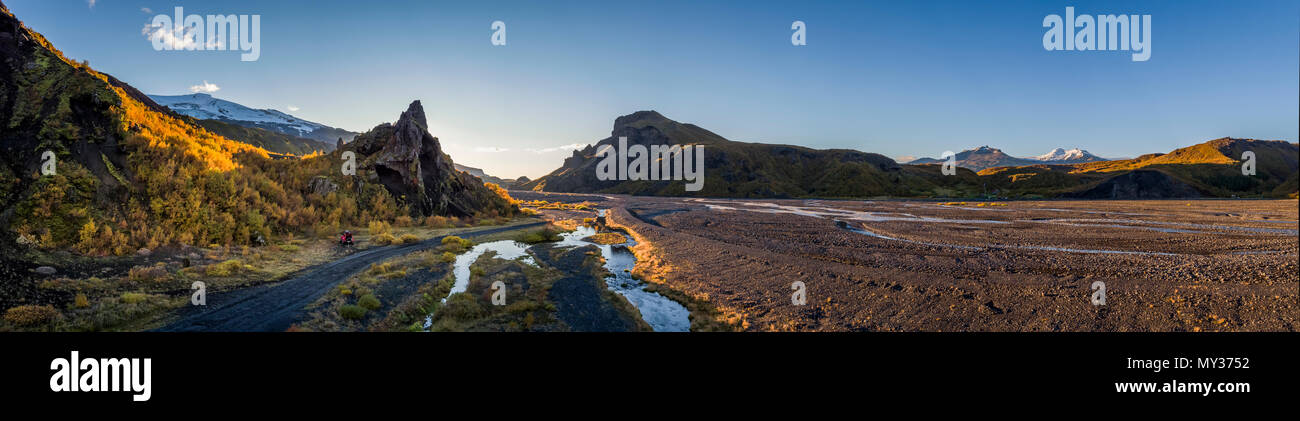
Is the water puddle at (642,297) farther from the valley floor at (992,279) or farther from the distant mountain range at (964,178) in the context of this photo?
the distant mountain range at (964,178)

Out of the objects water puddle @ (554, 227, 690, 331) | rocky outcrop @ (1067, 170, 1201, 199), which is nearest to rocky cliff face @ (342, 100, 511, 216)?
water puddle @ (554, 227, 690, 331)

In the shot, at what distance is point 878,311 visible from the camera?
12.0 m

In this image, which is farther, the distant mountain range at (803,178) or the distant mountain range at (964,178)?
the distant mountain range at (803,178)

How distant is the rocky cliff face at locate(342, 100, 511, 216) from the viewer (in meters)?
36.3

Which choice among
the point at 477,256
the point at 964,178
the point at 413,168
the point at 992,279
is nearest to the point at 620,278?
the point at 477,256

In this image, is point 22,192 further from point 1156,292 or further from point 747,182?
point 747,182

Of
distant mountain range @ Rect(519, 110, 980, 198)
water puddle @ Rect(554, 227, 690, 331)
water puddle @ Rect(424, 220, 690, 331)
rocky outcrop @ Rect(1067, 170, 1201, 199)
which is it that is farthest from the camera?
distant mountain range @ Rect(519, 110, 980, 198)

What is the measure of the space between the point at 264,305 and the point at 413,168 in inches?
1130

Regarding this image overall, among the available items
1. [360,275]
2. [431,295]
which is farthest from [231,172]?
[431,295]

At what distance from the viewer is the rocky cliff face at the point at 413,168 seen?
36.3 metres

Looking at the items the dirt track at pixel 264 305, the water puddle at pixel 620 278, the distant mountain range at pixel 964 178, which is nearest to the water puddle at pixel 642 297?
the water puddle at pixel 620 278

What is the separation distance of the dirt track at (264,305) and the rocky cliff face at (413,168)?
2159 cm

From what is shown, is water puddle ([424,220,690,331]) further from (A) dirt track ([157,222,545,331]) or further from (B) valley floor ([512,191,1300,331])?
(A) dirt track ([157,222,545,331])

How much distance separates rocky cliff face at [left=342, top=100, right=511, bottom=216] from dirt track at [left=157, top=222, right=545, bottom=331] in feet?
70.8
